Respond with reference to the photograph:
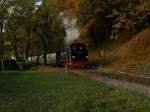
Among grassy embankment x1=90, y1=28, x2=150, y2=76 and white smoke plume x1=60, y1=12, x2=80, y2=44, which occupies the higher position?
white smoke plume x1=60, y1=12, x2=80, y2=44

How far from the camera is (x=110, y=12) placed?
57.7 meters

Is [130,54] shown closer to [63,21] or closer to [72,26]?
[72,26]

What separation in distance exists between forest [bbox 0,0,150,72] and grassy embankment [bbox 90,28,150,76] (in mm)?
1463

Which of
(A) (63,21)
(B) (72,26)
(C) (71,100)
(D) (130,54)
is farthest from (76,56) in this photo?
(C) (71,100)

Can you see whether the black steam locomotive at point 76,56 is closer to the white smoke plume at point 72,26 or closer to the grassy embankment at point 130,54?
the grassy embankment at point 130,54

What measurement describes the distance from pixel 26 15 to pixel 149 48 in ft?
123

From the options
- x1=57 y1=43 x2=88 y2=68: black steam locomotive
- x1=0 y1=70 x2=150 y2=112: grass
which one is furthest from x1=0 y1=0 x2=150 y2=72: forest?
x1=0 y1=70 x2=150 y2=112: grass

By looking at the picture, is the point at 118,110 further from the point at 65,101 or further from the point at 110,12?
the point at 110,12

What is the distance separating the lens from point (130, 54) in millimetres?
51750

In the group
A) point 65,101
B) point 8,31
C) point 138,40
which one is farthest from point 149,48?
point 8,31

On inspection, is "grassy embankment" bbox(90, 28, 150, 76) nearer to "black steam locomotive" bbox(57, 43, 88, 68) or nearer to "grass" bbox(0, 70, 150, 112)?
"black steam locomotive" bbox(57, 43, 88, 68)

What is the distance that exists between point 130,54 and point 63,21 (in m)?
24.0

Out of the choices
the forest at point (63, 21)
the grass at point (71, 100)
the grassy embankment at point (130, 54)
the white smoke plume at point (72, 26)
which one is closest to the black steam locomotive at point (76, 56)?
the grassy embankment at point (130, 54)

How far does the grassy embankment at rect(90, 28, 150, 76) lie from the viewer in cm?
4428
